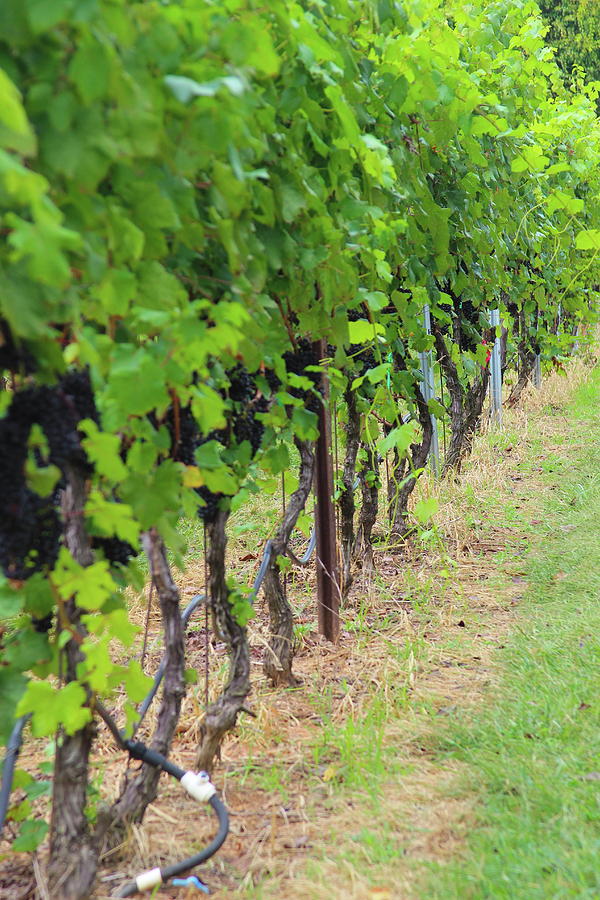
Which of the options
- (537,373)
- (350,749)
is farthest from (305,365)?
(537,373)

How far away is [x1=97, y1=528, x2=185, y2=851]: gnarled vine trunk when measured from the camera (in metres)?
2.65

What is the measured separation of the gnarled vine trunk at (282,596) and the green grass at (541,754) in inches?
28.0

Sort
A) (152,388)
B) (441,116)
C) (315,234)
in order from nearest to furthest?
(152,388)
(315,234)
(441,116)

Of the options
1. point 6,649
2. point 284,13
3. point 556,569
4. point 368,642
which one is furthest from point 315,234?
point 556,569

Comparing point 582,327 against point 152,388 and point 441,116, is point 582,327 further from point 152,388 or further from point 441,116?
point 152,388

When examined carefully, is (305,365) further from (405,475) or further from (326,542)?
(405,475)

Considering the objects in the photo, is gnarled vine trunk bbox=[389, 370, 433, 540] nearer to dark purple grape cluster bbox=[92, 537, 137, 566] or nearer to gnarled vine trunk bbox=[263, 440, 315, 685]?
gnarled vine trunk bbox=[263, 440, 315, 685]

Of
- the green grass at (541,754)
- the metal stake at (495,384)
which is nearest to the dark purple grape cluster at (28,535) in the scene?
the green grass at (541,754)

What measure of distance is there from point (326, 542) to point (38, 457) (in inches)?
95.5

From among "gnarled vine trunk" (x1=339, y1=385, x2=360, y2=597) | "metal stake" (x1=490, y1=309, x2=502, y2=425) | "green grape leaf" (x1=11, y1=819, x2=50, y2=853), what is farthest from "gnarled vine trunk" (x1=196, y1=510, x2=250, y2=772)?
"metal stake" (x1=490, y1=309, x2=502, y2=425)

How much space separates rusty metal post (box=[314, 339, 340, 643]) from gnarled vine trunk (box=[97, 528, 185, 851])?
151 cm

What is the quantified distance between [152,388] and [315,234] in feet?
3.77

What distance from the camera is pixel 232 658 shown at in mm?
3195

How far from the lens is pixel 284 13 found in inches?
88.0
